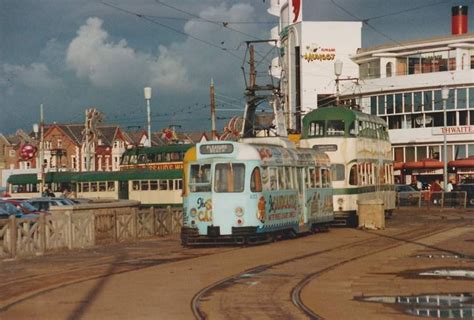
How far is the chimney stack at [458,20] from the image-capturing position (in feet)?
274

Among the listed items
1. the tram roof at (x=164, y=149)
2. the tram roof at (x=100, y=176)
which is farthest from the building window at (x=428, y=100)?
the tram roof at (x=100, y=176)

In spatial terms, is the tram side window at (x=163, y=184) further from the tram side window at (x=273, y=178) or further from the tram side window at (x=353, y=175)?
the tram side window at (x=273, y=178)

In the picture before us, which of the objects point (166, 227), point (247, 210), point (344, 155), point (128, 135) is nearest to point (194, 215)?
point (247, 210)

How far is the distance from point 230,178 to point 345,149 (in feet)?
39.3

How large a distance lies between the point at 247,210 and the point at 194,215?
1.63 meters

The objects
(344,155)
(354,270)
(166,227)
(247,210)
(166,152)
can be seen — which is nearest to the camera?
(354,270)

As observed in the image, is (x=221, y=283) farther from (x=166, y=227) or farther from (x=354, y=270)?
(x=166, y=227)

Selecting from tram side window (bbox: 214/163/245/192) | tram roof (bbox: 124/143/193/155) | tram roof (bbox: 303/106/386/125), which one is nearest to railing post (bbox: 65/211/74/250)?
tram side window (bbox: 214/163/245/192)

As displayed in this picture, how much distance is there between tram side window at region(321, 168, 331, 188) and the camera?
3445 cm

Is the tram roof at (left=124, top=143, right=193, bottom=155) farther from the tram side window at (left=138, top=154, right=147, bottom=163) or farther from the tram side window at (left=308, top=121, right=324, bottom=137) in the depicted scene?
the tram side window at (left=308, top=121, right=324, bottom=137)

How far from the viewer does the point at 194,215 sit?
1076 inches

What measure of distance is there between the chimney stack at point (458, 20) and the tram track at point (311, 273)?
50385 mm

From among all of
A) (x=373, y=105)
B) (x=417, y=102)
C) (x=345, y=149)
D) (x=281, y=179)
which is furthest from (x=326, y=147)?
(x=373, y=105)

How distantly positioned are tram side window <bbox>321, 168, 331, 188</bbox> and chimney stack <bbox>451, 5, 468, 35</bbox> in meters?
52.0
